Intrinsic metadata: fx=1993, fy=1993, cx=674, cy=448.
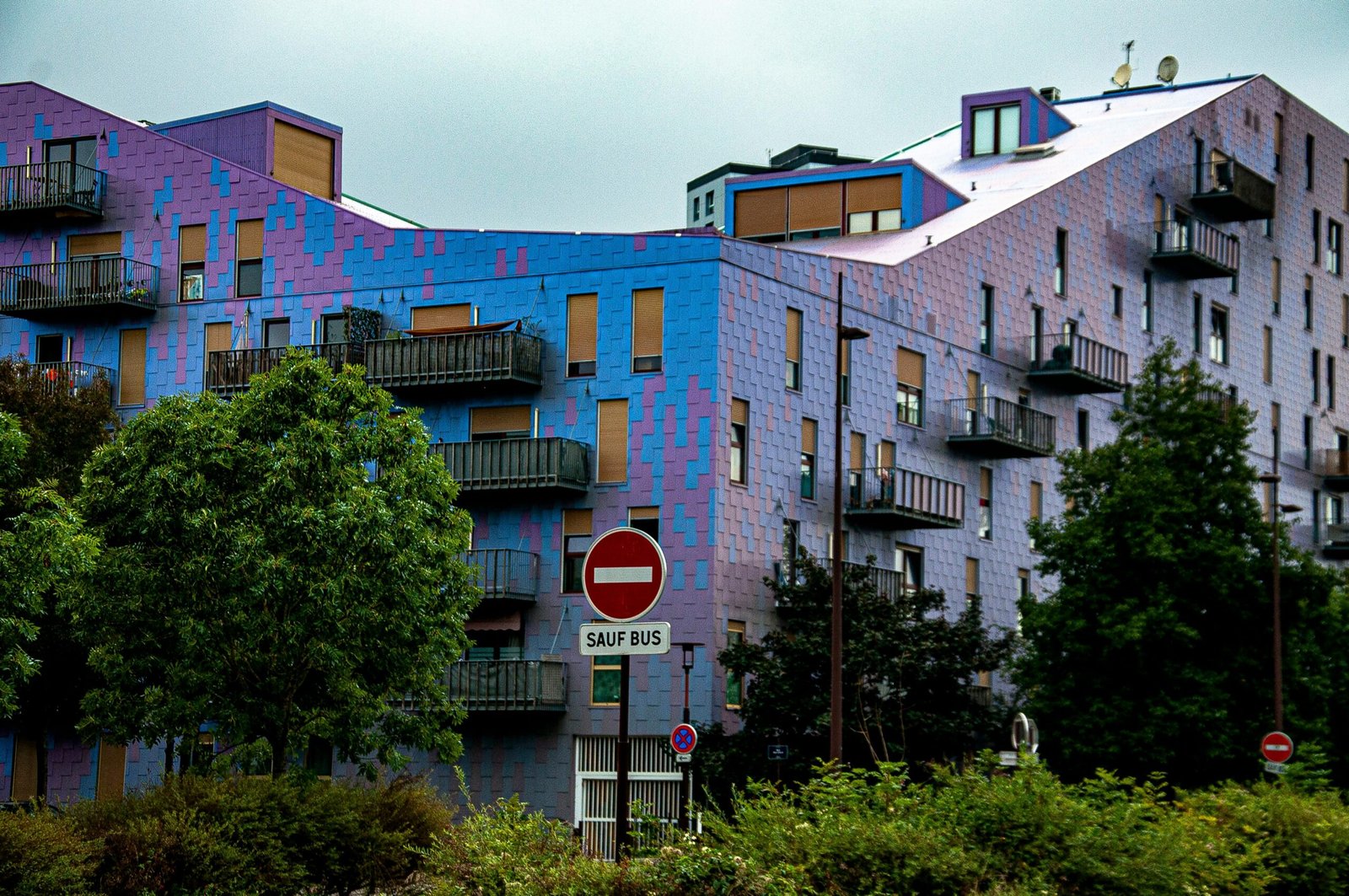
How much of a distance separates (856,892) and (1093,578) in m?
32.8

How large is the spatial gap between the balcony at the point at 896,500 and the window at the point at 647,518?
5.05 metres

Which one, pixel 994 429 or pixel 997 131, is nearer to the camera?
pixel 994 429

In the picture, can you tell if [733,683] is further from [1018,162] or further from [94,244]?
[1018,162]

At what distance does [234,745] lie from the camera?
34031 mm

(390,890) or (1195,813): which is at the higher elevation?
(1195,813)

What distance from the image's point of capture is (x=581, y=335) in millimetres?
45625

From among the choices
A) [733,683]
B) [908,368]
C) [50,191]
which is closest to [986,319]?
[908,368]

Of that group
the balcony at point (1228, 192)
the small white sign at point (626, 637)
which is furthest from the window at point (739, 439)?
the small white sign at point (626, 637)

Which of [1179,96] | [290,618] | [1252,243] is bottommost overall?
[290,618]

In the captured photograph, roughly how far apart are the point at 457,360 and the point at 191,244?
971 centimetres

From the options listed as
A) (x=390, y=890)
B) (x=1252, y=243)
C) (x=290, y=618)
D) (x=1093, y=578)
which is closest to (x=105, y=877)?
(x=390, y=890)

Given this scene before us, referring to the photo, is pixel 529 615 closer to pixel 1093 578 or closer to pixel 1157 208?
pixel 1093 578

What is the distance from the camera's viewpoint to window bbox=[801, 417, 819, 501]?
46438mm

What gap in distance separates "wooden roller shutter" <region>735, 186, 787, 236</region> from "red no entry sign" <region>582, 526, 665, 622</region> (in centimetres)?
4318
